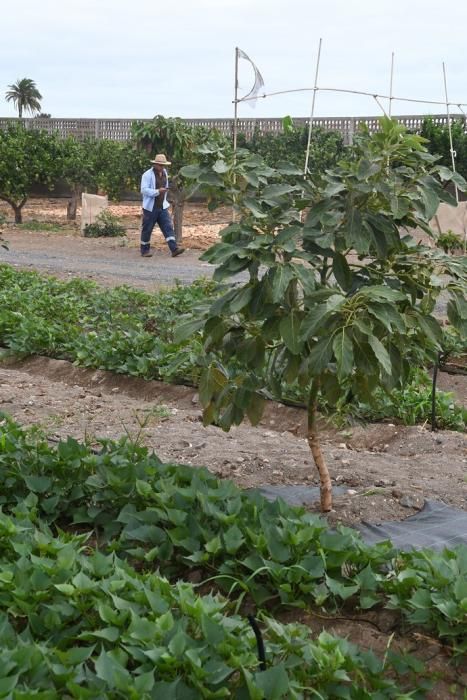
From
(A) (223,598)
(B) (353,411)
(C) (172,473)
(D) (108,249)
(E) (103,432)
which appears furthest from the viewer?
(D) (108,249)

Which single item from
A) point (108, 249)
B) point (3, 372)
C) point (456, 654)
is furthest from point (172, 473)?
point (108, 249)

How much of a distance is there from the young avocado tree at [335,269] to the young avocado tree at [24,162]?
1790 centimetres

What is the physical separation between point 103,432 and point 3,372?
2029 mm

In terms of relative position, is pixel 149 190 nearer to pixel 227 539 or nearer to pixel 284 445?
pixel 284 445

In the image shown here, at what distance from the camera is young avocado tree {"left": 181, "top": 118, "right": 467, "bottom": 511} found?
3.28 m

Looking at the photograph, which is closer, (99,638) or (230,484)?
(99,638)

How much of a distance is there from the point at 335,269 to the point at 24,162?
18.6 meters

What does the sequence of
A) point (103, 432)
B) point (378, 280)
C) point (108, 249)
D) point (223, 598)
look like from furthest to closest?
point (108, 249) → point (103, 432) → point (378, 280) → point (223, 598)

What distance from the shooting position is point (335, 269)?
3.56 meters

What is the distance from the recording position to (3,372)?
7.16m

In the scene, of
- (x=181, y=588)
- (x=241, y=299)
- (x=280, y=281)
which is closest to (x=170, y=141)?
(x=241, y=299)

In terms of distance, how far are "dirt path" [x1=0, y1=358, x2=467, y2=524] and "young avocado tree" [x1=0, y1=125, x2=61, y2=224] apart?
47.4ft

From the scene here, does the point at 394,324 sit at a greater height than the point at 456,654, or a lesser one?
greater

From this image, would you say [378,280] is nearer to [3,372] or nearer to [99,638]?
[99,638]
